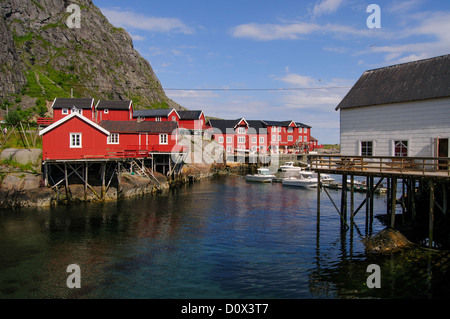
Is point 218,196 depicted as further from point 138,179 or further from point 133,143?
point 133,143

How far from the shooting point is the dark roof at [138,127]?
46812 mm

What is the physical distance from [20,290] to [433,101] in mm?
24757

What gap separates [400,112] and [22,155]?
124 feet

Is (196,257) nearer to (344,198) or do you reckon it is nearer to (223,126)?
(344,198)

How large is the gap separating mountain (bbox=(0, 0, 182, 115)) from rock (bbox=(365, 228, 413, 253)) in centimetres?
6869

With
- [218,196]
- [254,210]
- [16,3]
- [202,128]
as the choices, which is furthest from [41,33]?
[254,210]

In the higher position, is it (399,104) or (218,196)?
(399,104)

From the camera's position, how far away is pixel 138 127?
47.9 meters

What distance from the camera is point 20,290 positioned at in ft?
48.4

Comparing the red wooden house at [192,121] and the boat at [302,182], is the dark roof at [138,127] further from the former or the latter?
the red wooden house at [192,121]

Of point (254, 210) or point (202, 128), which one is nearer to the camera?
point (254, 210)

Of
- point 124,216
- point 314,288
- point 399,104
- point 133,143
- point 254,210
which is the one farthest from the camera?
point 133,143

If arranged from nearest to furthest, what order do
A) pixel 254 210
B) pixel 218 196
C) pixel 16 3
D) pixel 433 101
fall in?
pixel 433 101 < pixel 254 210 < pixel 218 196 < pixel 16 3
